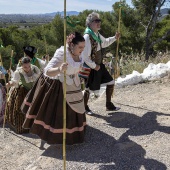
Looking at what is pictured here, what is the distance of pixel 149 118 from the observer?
444 centimetres

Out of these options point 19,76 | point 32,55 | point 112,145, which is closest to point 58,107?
point 112,145

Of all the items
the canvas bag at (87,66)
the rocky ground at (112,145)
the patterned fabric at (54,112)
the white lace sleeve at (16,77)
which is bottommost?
the rocky ground at (112,145)

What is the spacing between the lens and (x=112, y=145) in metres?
3.65

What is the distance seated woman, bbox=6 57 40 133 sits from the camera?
4348 mm

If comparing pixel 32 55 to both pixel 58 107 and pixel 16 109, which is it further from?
pixel 58 107

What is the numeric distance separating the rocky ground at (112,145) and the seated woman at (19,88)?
7.8 inches

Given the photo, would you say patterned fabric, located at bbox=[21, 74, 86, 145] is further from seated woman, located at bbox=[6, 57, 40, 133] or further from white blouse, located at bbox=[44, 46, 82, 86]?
seated woman, located at bbox=[6, 57, 40, 133]

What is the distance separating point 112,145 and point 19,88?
183cm

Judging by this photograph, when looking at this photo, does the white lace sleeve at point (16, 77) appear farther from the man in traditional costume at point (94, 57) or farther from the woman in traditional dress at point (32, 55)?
the man in traditional costume at point (94, 57)

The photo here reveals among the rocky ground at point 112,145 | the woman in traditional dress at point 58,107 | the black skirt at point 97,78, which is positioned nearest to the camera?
the rocky ground at point 112,145

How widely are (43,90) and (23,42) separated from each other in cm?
1626

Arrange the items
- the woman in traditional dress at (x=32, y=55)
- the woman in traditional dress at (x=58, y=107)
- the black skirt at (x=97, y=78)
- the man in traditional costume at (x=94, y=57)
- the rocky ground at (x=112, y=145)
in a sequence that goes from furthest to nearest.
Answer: the woman in traditional dress at (x=32, y=55)
the black skirt at (x=97, y=78)
the man in traditional costume at (x=94, y=57)
the woman in traditional dress at (x=58, y=107)
the rocky ground at (x=112, y=145)

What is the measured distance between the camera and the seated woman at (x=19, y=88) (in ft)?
14.3

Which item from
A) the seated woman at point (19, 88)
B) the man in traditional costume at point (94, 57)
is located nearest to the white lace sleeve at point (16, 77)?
the seated woman at point (19, 88)
